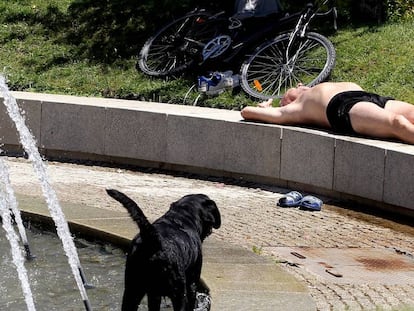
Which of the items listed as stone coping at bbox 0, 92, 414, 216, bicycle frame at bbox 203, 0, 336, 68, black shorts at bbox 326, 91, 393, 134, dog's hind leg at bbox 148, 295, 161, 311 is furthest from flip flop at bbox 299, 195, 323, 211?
dog's hind leg at bbox 148, 295, 161, 311

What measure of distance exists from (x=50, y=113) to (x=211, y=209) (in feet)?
19.6

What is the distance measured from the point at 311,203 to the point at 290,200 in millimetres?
213

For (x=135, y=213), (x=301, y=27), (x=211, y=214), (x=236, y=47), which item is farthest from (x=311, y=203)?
(x=135, y=213)

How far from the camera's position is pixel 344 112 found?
10.4 m

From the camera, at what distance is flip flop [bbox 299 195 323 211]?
10.0 meters

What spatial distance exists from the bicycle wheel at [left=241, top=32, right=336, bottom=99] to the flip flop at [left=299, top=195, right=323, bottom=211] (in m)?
2.85

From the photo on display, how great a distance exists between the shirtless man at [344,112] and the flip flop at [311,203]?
32.5 inches

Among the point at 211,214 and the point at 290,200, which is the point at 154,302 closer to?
the point at 211,214

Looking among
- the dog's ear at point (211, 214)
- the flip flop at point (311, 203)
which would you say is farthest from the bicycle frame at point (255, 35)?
the dog's ear at point (211, 214)

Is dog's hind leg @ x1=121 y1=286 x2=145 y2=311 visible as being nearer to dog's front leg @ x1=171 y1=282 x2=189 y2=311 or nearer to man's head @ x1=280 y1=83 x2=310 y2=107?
dog's front leg @ x1=171 y1=282 x2=189 y2=311

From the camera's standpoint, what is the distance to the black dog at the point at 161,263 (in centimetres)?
589

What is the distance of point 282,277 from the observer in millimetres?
7270

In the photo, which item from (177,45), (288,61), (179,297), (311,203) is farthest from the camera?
(177,45)

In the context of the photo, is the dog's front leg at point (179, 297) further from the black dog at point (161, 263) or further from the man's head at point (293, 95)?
the man's head at point (293, 95)
